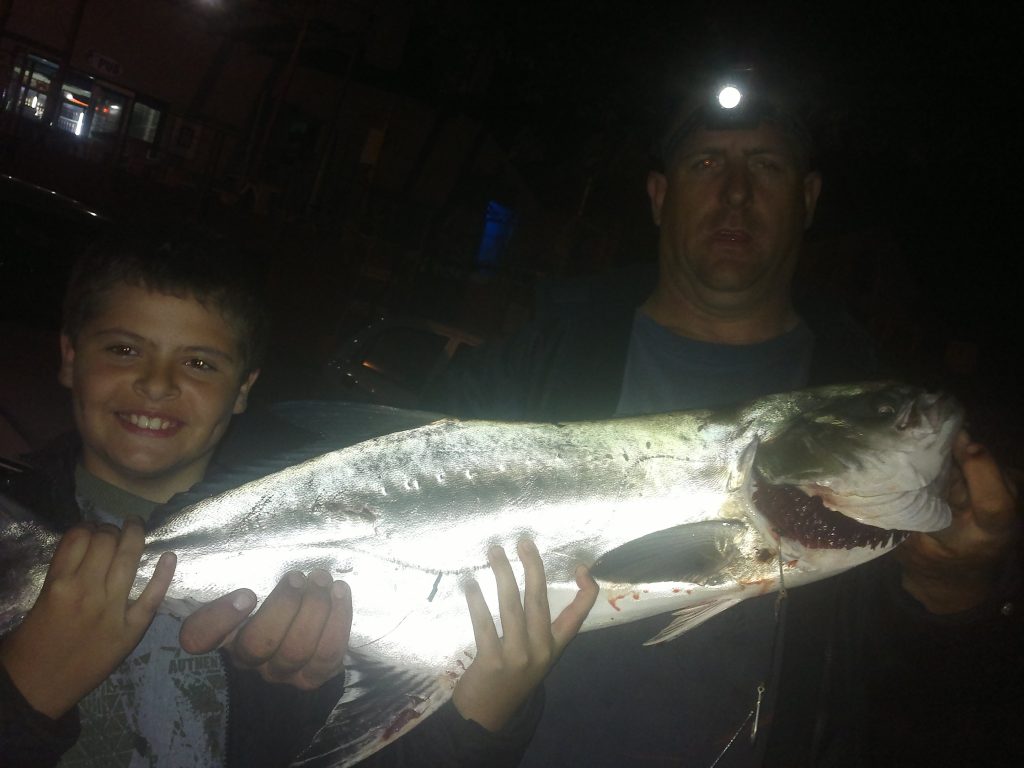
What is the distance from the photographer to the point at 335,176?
14.1 meters

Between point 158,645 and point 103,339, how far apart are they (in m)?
0.99

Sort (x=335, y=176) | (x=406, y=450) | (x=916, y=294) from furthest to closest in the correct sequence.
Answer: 1. (x=916, y=294)
2. (x=335, y=176)
3. (x=406, y=450)

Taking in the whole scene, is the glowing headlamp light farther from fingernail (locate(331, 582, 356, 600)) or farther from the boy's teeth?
the boy's teeth

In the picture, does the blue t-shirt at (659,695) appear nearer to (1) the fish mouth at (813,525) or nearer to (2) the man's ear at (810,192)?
(1) the fish mouth at (813,525)

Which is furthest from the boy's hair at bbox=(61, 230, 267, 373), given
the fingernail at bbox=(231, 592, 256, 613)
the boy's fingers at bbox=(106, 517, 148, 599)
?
the fingernail at bbox=(231, 592, 256, 613)

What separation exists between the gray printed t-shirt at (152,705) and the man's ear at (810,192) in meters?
2.64

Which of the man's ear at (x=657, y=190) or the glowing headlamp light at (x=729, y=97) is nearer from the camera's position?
the glowing headlamp light at (x=729, y=97)

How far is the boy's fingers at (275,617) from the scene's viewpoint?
1.87 m

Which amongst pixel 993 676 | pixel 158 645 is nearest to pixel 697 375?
pixel 993 676

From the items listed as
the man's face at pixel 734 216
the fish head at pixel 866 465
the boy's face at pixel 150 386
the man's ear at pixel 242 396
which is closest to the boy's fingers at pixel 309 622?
the boy's face at pixel 150 386

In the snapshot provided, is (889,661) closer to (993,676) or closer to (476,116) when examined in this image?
(993,676)

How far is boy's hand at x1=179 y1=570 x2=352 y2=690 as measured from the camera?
1.85m

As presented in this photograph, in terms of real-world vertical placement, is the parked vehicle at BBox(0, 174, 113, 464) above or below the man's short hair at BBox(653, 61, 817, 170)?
below

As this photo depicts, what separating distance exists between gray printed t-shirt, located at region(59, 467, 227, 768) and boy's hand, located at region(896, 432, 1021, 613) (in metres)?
2.19
